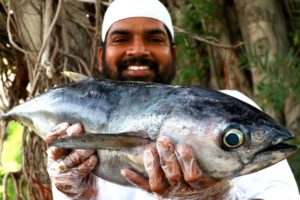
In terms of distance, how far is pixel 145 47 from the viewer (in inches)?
98.8

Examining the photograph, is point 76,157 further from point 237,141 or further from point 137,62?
point 137,62

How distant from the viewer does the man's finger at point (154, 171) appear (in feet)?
5.62

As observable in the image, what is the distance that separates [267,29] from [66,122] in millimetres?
2247

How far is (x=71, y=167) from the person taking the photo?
2002 mm

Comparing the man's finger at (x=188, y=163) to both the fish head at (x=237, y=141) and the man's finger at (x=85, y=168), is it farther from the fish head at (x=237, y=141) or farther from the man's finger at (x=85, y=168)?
the man's finger at (x=85, y=168)

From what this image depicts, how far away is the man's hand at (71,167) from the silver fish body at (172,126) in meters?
0.03

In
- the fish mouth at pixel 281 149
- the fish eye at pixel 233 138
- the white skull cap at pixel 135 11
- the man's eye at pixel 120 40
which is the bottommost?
the fish mouth at pixel 281 149

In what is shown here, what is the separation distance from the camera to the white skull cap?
8.63 ft

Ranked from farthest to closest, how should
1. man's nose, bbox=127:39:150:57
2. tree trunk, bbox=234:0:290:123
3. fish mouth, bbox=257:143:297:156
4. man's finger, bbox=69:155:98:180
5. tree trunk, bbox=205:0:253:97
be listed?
tree trunk, bbox=205:0:253:97 < tree trunk, bbox=234:0:290:123 < man's nose, bbox=127:39:150:57 < man's finger, bbox=69:155:98:180 < fish mouth, bbox=257:143:297:156

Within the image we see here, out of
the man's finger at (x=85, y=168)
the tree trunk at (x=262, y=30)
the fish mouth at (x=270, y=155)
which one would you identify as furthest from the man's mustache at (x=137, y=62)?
the tree trunk at (x=262, y=30)

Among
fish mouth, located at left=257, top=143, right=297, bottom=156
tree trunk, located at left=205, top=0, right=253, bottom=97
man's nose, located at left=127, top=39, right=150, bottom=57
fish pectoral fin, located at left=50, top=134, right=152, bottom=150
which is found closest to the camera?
fish mouth, located at left=257, top=143, right=297, bottom=156

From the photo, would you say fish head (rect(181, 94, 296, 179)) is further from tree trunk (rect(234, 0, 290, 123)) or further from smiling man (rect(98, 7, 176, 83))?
tree trunk (rect(234, 0, 290, 123))

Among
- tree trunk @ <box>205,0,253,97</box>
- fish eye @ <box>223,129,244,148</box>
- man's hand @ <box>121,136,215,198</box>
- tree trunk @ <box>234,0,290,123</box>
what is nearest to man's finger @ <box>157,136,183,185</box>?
man's hand @ <box>121,136,215,198</box>

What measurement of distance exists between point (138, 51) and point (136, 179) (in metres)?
0.79
